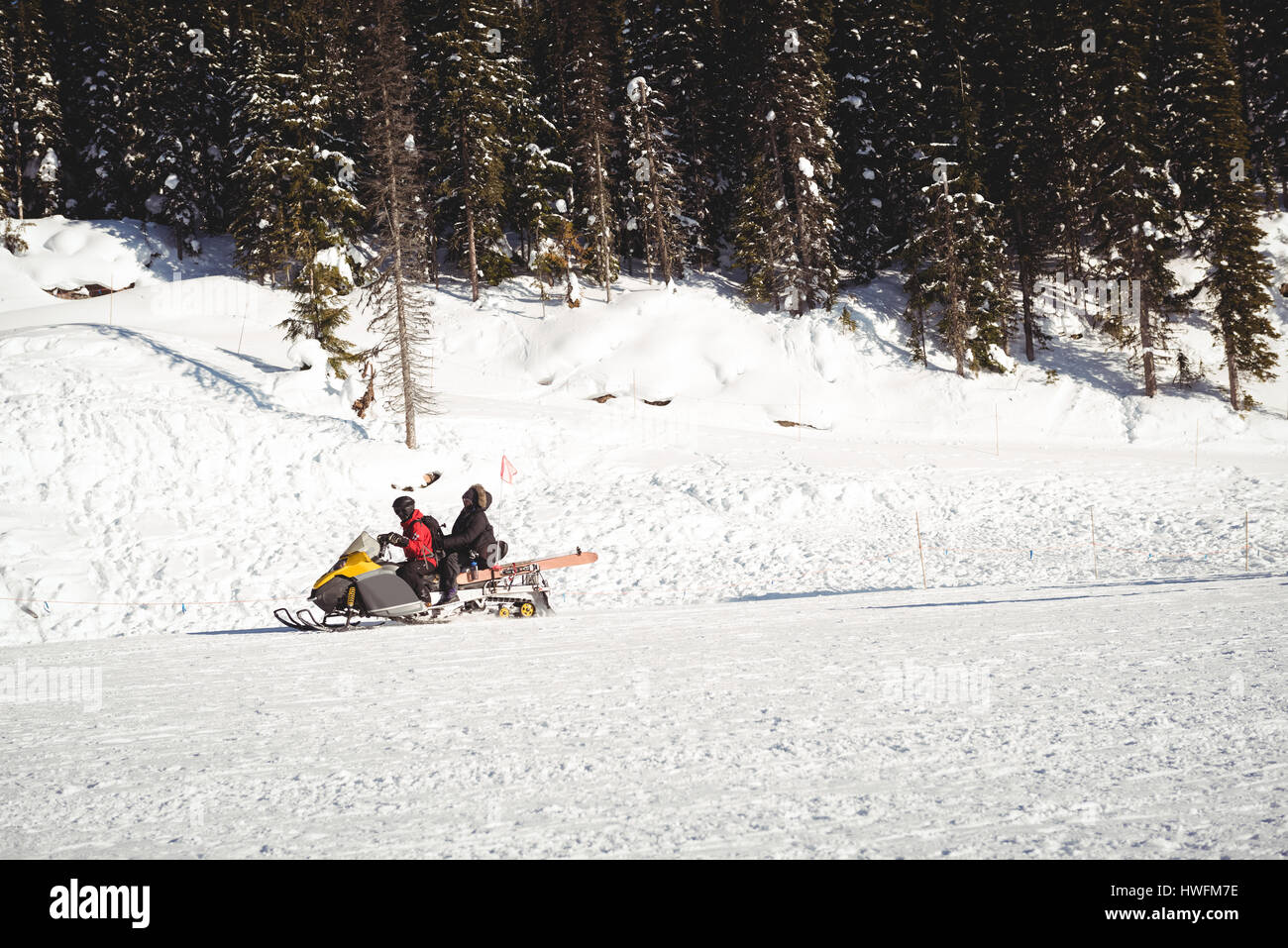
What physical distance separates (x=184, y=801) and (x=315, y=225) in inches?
1450

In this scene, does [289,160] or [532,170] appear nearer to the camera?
[289,160]

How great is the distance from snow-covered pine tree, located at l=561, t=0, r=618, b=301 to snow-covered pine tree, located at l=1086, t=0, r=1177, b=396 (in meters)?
22.7

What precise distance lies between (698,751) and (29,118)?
60.3 m

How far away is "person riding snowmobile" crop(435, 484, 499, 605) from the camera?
10195 millimetres

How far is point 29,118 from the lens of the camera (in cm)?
4500

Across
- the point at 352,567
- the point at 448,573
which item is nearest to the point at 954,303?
the point at 448,573

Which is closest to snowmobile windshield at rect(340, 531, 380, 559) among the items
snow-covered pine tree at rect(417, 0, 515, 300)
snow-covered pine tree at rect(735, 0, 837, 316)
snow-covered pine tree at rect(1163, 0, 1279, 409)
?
snow-covered pine tree at rect(735, 0, 837, 316)

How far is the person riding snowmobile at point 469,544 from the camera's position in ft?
33.4

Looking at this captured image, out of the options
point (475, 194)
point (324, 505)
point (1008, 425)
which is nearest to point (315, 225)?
point (475, 194)

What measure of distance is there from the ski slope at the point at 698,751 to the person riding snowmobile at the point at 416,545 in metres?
3.04

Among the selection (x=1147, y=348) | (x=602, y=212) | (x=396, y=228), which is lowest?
(x=1147, y=348)

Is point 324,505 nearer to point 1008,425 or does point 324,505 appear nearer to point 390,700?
point 390,700

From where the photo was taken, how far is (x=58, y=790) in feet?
11.3

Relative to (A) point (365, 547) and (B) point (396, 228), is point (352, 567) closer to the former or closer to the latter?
(A) point (365, 547)
